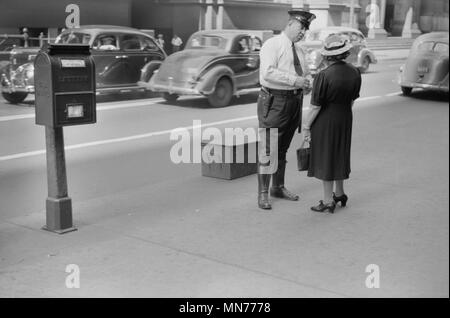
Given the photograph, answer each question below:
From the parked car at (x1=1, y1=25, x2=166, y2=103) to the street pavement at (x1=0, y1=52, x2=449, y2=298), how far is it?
14.6ft

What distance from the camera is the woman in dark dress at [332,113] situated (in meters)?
5.48

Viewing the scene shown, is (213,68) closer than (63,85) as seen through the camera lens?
No

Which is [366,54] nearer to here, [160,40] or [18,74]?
[18,74]

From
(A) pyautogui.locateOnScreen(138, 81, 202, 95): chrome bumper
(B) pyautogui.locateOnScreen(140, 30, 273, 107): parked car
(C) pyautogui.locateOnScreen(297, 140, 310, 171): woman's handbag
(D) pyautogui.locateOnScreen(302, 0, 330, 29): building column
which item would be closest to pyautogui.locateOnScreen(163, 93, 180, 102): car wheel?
(B) pyautogui.locateOnScreen(140, 30, 273, 107): parked car

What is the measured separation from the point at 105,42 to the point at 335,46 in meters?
10.3

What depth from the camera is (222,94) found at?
14.6 meters

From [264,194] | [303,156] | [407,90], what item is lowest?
[264,194]

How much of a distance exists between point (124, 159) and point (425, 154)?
4.00 m

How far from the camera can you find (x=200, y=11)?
20.5 metres

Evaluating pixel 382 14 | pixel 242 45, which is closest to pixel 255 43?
pixel 242 45

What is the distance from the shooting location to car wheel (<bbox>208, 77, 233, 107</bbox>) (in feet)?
47.3

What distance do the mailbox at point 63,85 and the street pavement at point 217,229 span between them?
957 mm

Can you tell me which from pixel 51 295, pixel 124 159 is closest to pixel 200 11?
pixel 124 159
